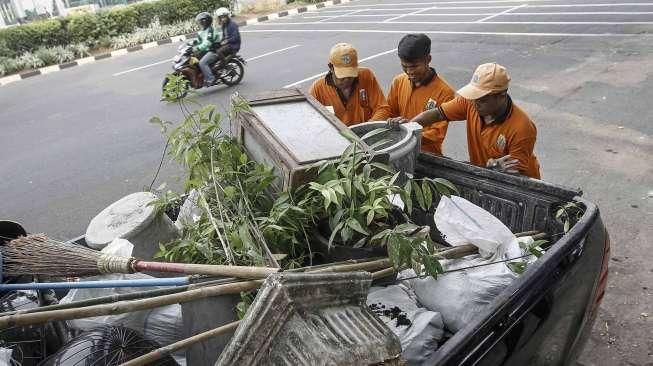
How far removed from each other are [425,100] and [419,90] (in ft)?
0.27

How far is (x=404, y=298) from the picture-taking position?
1944 mm

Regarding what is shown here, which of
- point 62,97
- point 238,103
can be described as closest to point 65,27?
point 62,97

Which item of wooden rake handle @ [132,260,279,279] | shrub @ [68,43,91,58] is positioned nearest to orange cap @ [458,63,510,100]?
wooden rake handle @ [132,260,279,279]

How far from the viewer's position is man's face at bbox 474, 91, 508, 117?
2883 millimetres

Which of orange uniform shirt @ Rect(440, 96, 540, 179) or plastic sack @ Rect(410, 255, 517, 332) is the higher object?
orange uniform shirt @ Rect(440, 96, 540, 179)

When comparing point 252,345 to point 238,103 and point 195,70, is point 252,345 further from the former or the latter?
point 195,70

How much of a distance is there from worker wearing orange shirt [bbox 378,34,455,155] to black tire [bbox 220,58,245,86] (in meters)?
6.16

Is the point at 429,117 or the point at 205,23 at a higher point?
the point at 205,23

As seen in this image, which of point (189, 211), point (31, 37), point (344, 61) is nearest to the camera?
point (189, 211)

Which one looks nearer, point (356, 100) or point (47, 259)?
point (47, 259)

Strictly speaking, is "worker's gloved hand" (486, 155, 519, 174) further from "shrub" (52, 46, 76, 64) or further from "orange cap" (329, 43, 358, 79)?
"shrub" (52, 46, 76, 64)

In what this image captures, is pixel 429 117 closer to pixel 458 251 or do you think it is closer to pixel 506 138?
pixel 506 138

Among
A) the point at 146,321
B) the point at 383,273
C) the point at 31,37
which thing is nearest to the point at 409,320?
the point at 383,273

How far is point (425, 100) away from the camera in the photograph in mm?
3641
